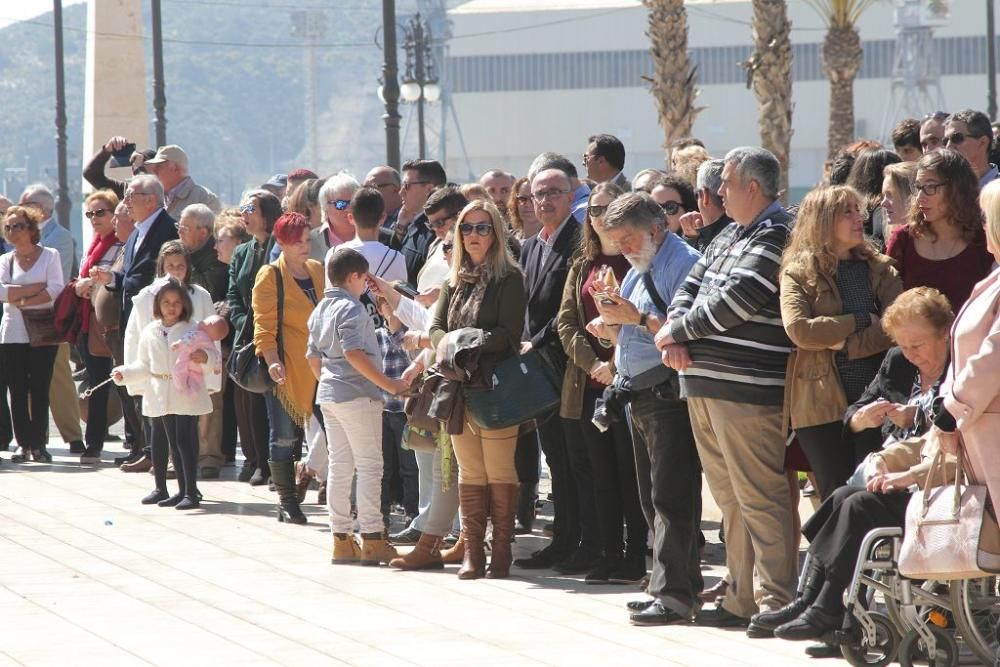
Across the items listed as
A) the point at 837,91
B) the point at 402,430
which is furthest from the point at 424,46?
the point at 402,430

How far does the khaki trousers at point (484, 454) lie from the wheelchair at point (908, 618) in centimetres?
252

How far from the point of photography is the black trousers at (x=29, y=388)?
13.6 m

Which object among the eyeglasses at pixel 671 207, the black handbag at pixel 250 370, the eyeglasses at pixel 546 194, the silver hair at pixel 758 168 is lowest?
the black handbag at pixel 250 370

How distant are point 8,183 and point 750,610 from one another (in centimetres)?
14646

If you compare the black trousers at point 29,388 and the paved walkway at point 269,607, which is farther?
the black trousers at point 29,388

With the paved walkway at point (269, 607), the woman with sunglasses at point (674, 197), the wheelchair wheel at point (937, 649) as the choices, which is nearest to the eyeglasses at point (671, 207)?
the woman with sunglasses at point (674, 197)

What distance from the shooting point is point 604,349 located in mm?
8539

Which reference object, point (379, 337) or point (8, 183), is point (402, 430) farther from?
point (8, 183)

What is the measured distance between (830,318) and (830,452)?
603 millimetres

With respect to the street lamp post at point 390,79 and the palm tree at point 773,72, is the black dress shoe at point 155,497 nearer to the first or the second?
the street lamp post at point 390,79

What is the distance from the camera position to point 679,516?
305 inches

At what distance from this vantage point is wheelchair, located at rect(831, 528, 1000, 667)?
6.34 m

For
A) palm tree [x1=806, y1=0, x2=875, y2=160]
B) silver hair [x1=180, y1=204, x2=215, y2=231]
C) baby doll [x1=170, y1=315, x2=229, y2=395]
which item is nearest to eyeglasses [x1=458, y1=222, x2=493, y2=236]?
baby doll [x1=170, y1=315, x2=229, y2=395]

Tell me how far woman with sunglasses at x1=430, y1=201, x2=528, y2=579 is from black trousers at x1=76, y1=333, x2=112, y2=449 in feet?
17.6
